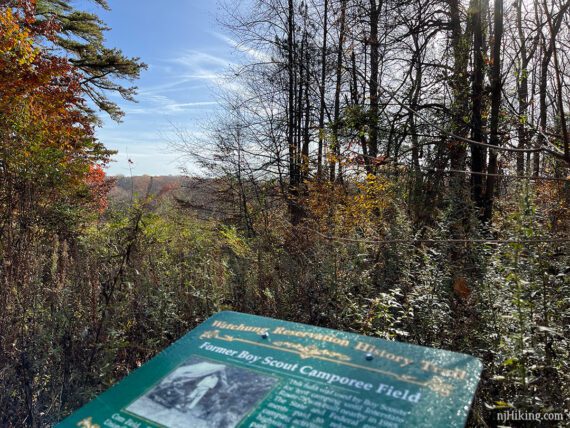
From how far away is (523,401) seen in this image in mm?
1979

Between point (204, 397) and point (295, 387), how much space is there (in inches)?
14.4

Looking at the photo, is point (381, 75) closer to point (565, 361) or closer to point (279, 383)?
point (565, 361)

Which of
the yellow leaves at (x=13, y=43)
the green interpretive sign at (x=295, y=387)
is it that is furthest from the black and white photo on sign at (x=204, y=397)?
the yellow leaves at (x=13, y=43)

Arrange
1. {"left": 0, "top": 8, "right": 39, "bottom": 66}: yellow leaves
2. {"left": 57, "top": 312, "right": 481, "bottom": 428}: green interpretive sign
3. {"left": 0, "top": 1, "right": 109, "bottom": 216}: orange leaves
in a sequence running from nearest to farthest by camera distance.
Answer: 1. {"left": 57, "top": 312, "right": 481, "bottom": 428}: green interpretive sign
2. {"left": 0, "top": 1, "right": 109, "bottom": 216}: orange leaves
3. {"left": 0, "top": 8, "right": 39, "bottom": 66}: yellow leaves

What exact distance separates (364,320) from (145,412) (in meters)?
1.94

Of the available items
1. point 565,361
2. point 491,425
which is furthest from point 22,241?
point 565,361

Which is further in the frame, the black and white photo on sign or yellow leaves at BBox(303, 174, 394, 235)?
yellow leaves at BBox(303, 174, 394, 235)

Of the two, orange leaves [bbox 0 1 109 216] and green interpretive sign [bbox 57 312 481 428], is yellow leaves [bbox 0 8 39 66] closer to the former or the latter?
orange leaves [bbox 0 1 109 216]

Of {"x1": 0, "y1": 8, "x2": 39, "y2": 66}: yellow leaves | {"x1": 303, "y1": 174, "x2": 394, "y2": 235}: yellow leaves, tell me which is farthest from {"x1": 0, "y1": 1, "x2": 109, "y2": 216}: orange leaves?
{"x1": 303, "y1": 174, "x2": 394, "y2": 235}: yellow leaves

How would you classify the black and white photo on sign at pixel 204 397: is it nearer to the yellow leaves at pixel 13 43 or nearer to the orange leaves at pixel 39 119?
the orange leaves at pixel 39 119

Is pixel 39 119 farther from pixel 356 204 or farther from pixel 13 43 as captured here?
pixel 356 204

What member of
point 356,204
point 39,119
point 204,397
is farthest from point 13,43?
point 204,397

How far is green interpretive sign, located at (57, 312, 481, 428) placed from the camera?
59.7 inches

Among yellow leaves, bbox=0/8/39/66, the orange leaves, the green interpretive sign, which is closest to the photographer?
the green interpretive sign
